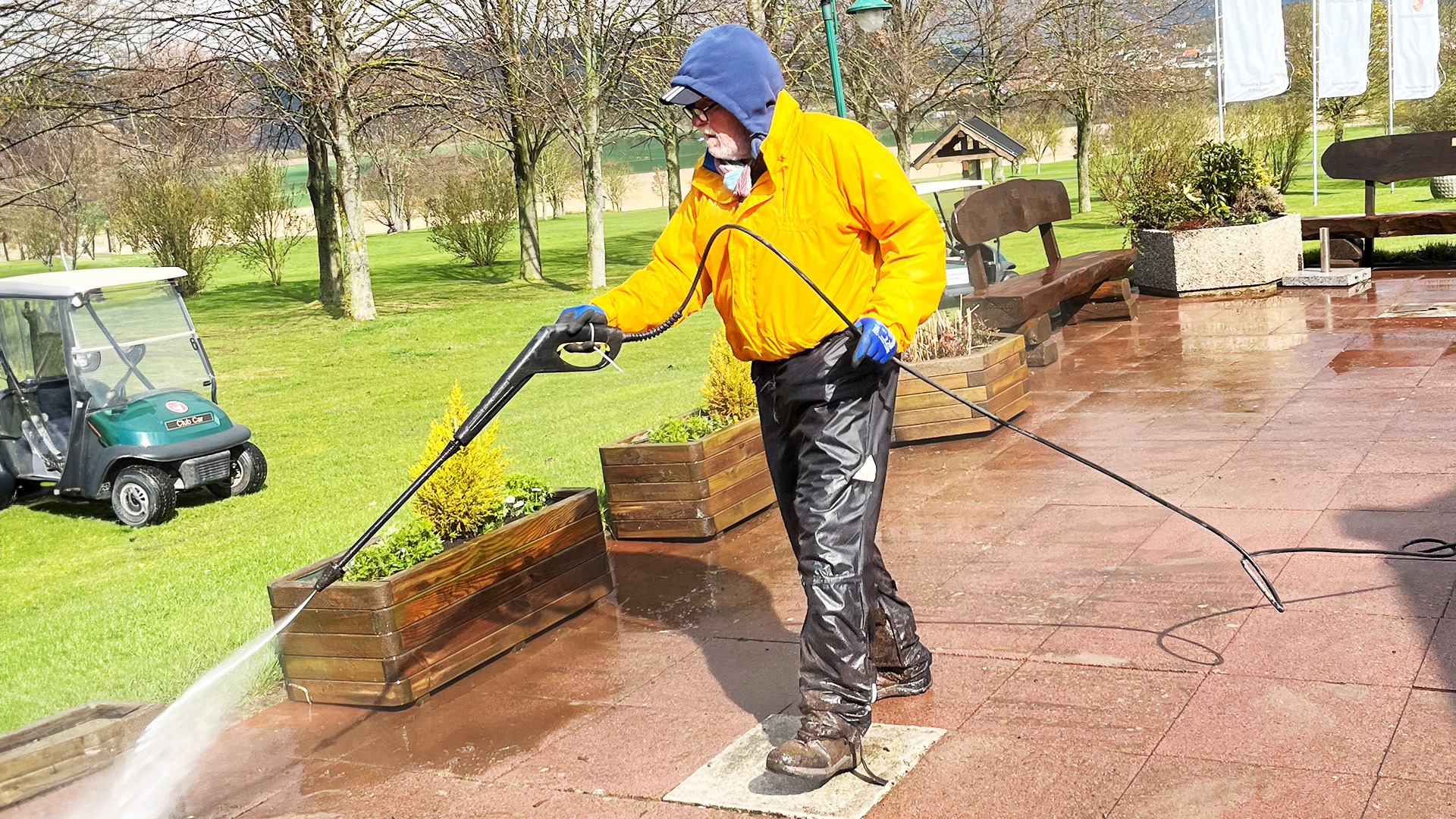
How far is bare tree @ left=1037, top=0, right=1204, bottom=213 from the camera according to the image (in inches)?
1501

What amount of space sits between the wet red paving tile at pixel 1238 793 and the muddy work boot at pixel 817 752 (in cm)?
76

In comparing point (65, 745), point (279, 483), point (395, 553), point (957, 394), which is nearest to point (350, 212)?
point (279, 483)

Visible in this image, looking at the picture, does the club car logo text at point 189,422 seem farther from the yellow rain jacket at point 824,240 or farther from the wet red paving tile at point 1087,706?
the wet red paving tile at point 1087,706

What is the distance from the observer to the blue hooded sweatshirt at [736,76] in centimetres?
374

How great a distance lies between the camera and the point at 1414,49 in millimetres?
24531

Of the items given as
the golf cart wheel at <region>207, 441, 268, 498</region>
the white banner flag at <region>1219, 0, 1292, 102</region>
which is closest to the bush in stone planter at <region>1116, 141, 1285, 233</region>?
the white banner flag at <region>1219, 0, 1292, 102</region>

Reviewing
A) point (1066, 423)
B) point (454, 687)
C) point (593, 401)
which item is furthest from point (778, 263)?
point (593, 401)

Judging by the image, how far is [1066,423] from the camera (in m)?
8.45

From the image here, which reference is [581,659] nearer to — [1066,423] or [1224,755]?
[1224,755]

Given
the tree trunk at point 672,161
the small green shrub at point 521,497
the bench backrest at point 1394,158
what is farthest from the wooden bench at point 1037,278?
the tree trunk at point 672,161

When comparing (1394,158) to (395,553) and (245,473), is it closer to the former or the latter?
(245,473)

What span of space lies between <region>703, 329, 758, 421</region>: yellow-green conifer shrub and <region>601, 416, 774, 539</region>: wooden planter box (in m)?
0.20

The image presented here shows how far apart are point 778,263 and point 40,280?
8.61 meters

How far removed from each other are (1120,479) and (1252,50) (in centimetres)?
1864
